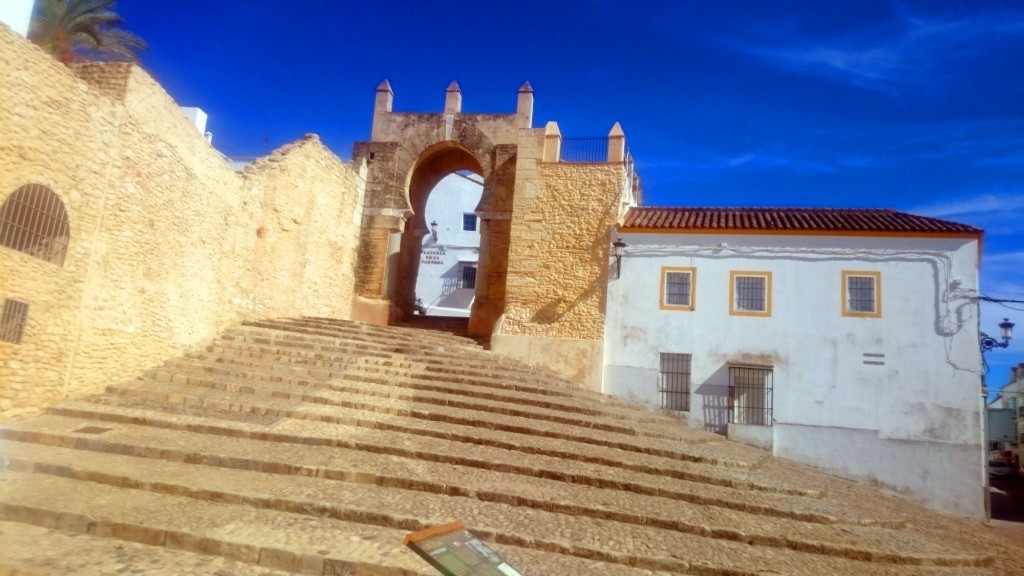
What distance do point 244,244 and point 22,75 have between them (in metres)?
5.54

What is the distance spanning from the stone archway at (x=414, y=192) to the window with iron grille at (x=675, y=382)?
4.46 metres

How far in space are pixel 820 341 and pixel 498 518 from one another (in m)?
9.88

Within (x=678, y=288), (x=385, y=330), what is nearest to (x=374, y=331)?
(x=385, y=330)

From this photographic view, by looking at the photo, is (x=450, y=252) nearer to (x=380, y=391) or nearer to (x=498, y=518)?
(x=380, y=391)

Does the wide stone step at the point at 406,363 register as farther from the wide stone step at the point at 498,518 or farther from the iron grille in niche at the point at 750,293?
the wide stone step at the point at 498,518

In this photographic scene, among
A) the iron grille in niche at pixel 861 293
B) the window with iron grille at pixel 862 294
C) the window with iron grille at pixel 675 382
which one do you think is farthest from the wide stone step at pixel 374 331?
the iron grille in niche at pixel 861 293

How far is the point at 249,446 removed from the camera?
7848 millimetres

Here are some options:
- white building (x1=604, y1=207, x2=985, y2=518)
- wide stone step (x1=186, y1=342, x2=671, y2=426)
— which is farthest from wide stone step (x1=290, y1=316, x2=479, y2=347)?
white building (x1=604, y1=207, x2=985, y2=518)

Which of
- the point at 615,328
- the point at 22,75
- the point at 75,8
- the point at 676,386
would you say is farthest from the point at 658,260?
the point at 75,8

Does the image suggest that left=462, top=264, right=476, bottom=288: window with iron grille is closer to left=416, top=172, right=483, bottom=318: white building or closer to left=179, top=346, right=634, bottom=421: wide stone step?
left=416, top=172, right=483, bottom=318: white building

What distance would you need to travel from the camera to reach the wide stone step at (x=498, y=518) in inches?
235

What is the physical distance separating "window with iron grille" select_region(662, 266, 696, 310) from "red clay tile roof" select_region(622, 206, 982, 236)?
1.00 metres

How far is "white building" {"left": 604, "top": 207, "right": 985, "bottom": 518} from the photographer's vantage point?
12859 mm

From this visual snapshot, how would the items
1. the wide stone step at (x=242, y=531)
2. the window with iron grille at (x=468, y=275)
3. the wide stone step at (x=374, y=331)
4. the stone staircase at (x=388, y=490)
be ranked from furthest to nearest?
the window with iron grille at (x=468, y=275)
the wide stone step at (x=374, y=331)
the stone staircase at (x=388, y=490)
the wide stone step at (x=242, y=531)
